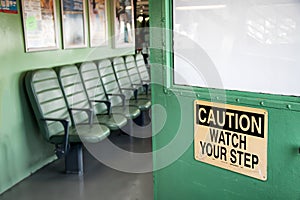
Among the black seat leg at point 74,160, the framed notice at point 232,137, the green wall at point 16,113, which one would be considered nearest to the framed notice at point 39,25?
the green wall at point 16,113

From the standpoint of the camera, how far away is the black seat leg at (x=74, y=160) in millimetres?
3360

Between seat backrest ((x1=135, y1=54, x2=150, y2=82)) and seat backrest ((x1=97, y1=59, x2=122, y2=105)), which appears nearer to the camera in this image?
seat backrest ((x1=97, y1=59, x2=122, y2=105))

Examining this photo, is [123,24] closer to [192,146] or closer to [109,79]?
[109,79]

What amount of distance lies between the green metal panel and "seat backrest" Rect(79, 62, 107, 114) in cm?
225

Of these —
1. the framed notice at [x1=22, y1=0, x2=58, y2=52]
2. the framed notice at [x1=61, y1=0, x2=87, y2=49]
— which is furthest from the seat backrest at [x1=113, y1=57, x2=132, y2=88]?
the framed notice at [x1=22, y1=0, x2=58, y2=52]

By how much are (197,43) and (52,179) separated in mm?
2360

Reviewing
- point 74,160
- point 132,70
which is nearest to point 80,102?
point 74,160

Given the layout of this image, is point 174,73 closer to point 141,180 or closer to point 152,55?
point 152,55

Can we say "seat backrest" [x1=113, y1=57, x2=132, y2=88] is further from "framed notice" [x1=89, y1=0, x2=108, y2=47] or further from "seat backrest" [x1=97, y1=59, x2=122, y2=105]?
"framed notice" [x1=89, y1=0, x2=108, y2=47]

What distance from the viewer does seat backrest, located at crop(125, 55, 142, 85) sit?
5035 mm

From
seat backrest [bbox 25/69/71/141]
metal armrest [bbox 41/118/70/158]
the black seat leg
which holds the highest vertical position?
seat backrest [bbox 25/69/71/141]

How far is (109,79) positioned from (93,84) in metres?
0.38

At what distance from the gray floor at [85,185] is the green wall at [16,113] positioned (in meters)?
0.15

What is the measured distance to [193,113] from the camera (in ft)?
5.38
